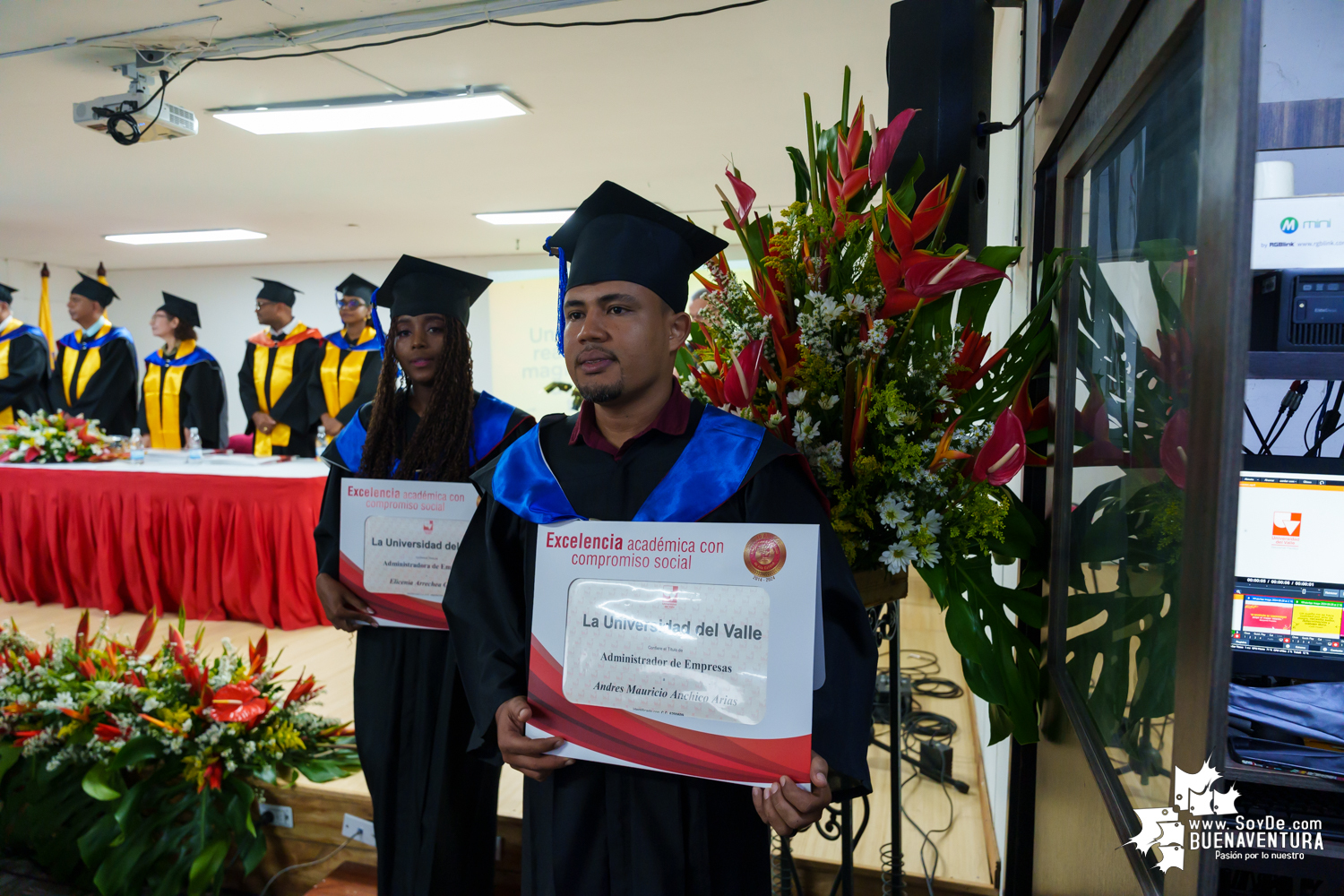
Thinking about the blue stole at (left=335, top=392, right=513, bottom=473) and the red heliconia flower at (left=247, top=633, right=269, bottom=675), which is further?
the red heliconia flower at (left=247, top=633, right=269, bottom=675)

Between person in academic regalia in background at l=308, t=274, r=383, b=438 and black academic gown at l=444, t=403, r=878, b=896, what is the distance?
4.87 metres

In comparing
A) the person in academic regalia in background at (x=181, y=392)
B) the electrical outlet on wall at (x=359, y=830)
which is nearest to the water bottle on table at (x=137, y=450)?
the person in academic regalia in background at (x=181, y=392)

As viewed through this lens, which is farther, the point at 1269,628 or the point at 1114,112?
the point at 1114,112

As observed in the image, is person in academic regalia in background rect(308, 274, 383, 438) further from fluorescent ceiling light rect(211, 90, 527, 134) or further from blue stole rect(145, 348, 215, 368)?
fluorescent ceiling light rect(211, 90, 527, 134)

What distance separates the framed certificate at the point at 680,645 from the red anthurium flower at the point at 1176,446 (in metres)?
0.38

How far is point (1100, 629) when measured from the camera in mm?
1098

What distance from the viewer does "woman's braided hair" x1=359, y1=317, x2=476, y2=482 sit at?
1728 millimetres

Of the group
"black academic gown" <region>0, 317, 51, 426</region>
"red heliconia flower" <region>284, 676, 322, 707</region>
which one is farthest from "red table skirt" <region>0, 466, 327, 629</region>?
"black academic gown" <region>0, 317, 51, 426</region>

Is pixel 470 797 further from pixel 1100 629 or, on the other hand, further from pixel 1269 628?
pixel 1269 628

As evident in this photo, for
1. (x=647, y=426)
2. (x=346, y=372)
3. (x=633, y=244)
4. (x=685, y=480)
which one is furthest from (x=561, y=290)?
(x=346, y=372)

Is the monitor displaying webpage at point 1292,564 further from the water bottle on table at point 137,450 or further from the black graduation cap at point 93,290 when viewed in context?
the black graduation cap at point 93,290

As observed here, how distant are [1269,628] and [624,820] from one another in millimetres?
870

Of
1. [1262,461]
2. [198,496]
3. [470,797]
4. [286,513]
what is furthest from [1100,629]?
[198,496]

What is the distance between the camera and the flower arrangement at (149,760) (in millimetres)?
2186
